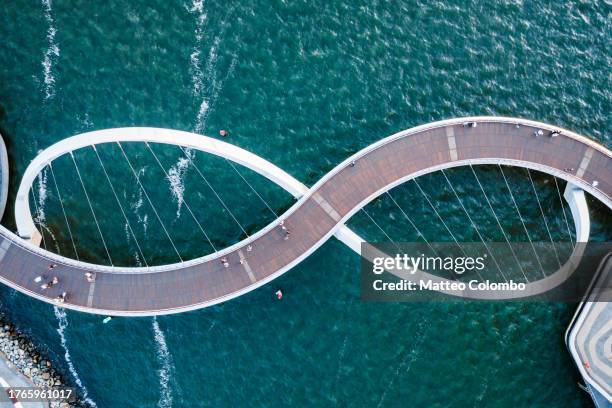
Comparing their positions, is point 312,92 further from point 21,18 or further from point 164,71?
point 21,18

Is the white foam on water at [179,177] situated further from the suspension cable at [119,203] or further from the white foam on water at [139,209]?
the suspension cable at [119,203]

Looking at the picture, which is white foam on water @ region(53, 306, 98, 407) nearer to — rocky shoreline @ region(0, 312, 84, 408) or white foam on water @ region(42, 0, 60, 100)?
rocky shoreline @ region(0, 312, 84, 408)

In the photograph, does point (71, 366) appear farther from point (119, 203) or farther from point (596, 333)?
point (596, 333)

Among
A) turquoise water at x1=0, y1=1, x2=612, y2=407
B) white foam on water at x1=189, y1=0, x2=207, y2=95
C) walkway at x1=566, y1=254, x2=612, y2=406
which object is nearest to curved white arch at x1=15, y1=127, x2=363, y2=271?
turquoise water at x1=0, y1=1, x2=612, y2=407

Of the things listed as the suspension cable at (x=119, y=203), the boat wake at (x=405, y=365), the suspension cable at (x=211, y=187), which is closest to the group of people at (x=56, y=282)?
the suspension cable at (x=119, y=203)

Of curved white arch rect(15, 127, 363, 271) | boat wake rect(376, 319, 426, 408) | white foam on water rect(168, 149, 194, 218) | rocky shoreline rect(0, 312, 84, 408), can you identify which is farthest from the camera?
rocky shoreline rect(0, 312, 84, 408)

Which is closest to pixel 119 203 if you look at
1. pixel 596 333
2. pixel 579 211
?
pixel 579 211
